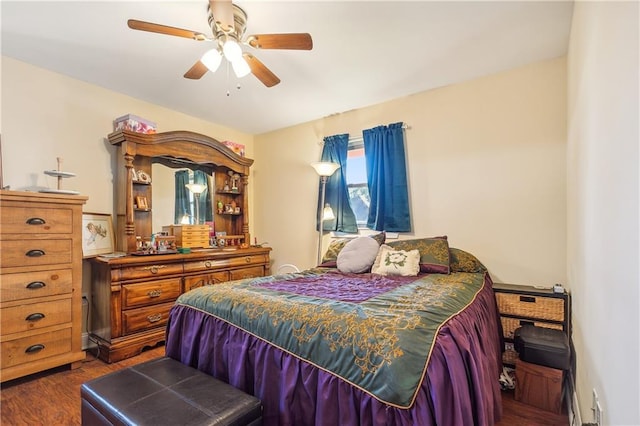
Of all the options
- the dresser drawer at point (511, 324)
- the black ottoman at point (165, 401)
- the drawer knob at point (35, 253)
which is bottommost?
the dresser drawer at point (511, 324)

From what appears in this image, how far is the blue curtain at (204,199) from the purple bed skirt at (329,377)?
2090 mm

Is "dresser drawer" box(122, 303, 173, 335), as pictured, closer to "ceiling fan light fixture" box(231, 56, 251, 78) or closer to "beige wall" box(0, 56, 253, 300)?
"beige wall" box(0, 56, 253, 300)

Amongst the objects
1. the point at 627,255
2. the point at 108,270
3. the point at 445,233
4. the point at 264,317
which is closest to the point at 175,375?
the point at 264,317

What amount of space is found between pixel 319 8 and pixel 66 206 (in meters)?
2.39

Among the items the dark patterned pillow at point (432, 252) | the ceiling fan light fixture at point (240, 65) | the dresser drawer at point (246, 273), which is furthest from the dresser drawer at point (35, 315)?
the dark patterned pillow at point (432, 252)

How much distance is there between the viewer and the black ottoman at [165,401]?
3.71 ft

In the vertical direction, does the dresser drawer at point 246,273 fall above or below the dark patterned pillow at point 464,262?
below

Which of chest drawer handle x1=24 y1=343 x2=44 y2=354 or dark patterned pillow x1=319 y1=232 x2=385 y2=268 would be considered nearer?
chest drawer handle x1=24 y1=343 x2=44 y2=354

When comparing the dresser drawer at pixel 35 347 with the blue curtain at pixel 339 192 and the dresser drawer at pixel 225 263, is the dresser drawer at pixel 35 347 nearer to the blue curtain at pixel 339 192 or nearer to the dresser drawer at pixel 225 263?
the dresser drawer at pixel 225 263

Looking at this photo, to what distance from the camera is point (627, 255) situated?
900mm

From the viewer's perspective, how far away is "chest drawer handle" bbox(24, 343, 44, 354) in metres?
2.23

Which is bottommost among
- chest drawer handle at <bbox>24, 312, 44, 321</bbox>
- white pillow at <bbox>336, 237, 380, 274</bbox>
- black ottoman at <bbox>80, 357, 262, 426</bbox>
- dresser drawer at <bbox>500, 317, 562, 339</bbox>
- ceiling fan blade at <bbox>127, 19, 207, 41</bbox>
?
dresser drawer at <bbox>500, 317, 562, 339</bbox>

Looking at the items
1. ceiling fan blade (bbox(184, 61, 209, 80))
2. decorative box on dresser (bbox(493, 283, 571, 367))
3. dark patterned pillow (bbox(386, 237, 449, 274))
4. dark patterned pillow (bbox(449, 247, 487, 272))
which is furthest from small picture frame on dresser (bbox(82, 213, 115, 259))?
decorative box on dresser (bbox(493, 283, 571, 367))

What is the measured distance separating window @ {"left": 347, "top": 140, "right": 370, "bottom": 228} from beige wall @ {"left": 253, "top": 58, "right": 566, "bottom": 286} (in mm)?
214
